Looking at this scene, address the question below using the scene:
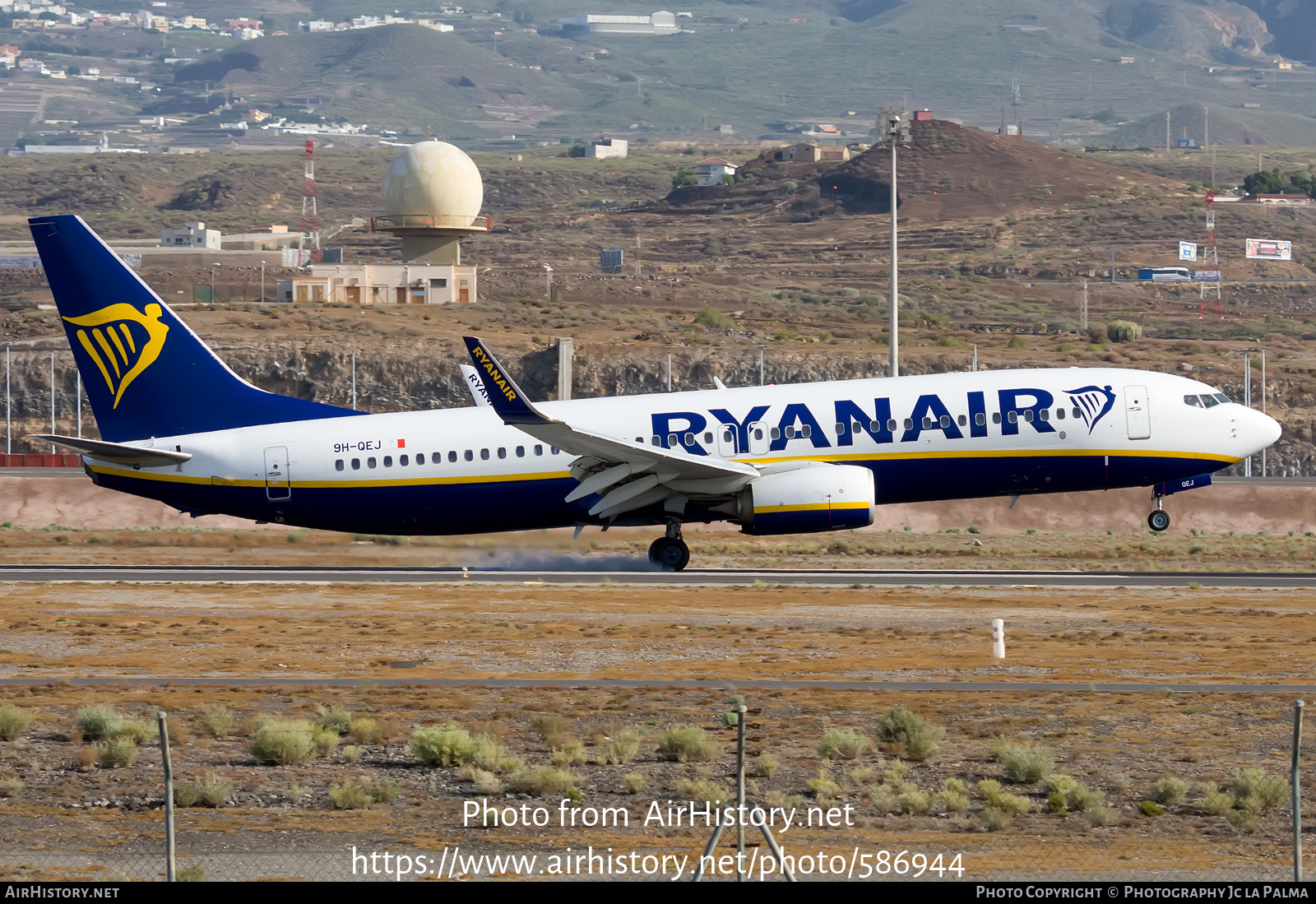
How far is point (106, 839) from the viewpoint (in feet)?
58.2

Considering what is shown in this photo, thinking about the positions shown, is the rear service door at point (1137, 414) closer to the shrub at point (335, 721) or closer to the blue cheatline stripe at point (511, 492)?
the blue cheatline stripe at point (511, 492)

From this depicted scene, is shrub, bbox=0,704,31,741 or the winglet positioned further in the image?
the winglet

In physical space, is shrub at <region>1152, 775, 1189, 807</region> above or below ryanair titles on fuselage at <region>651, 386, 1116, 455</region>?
below

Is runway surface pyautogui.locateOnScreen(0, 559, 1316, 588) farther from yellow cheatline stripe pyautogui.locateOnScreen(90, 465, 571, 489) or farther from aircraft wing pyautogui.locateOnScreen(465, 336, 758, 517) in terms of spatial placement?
yellow cheatline stripe pyautogui.locateOnScreen(90, 465, 571, 489)

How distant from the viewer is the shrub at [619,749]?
21.3 metres

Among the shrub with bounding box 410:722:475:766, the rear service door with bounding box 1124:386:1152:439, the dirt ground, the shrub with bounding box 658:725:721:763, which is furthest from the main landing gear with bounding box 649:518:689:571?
the shrub with bounding box 410:722:475:766

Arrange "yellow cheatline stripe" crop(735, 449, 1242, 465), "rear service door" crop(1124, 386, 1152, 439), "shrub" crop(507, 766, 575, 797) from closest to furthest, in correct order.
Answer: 1. "shrub" crop(507, 766, 575, 797)
2. "yellow cheatline stripe" crop(735, 449, 1242, 465)
3. "rear service door" crop(1124, 386, 1152, 439)

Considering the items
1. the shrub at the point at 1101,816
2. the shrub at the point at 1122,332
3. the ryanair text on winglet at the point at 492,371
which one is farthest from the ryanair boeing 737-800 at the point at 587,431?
the shrub at the point at 1122,332

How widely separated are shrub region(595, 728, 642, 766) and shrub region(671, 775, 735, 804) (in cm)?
130

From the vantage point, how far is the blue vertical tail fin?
40.1 meters

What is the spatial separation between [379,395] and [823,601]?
52016 millimetres

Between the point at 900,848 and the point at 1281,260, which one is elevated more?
the point at 1281,260

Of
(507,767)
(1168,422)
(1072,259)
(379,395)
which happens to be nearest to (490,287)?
(1072,259)
